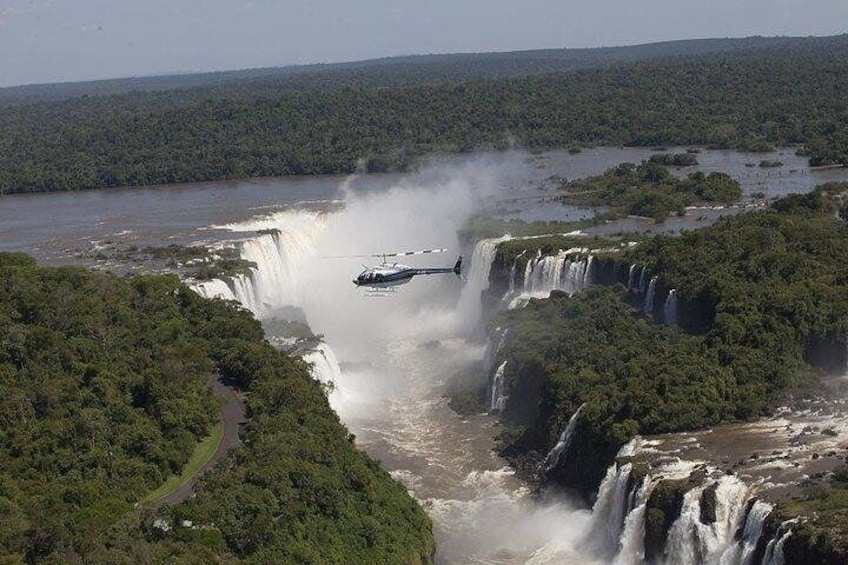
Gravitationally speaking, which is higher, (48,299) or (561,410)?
(48,299)

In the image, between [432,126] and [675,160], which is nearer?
[675,160]

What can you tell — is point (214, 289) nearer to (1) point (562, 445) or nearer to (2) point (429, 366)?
(2) point (429, 366)

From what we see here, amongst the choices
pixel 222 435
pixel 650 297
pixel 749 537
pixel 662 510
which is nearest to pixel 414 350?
pixel 650 297

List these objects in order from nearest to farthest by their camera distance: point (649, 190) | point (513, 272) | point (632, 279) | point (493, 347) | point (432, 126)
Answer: point (493, 347)
point (632, 279)
point (513, 272)
point (649, 190)
point (432, 126)

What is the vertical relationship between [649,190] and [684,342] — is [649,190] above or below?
above

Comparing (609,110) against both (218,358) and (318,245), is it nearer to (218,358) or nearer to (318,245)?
(318,245)

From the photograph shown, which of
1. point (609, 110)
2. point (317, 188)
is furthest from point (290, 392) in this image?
point (609, 110)

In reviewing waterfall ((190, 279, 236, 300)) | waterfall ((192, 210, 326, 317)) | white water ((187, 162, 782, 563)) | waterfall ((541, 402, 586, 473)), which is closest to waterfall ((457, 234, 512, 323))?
white water ((187, 162, 782, 563))
